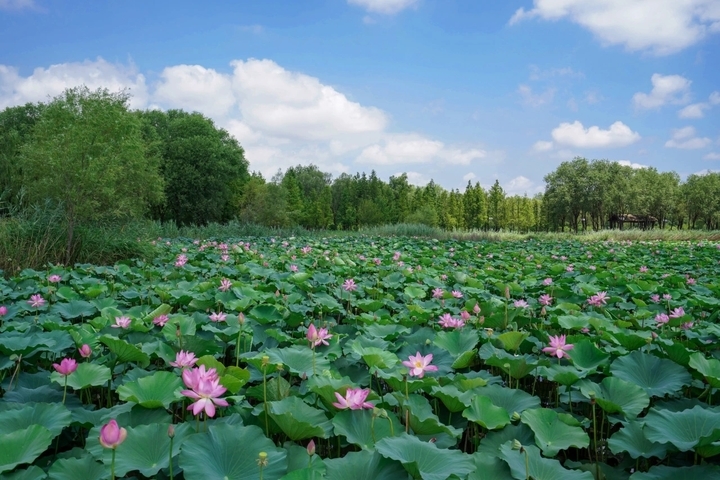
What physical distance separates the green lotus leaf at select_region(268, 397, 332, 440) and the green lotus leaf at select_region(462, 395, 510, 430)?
0.49 meters

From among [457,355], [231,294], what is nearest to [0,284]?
[231,294]

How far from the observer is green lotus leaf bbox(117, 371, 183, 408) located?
1663 millimetres

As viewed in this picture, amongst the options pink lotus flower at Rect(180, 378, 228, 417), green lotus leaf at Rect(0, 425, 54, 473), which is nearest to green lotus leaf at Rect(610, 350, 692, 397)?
pink lotus flower at Rect(180, 378, 228, 417)

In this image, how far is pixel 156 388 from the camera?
171 centimetres

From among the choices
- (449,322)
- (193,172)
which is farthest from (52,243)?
(193,172)

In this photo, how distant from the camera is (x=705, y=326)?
320 cm

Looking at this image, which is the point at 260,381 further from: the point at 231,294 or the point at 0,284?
the point at 0,284

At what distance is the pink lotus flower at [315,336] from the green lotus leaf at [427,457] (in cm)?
72

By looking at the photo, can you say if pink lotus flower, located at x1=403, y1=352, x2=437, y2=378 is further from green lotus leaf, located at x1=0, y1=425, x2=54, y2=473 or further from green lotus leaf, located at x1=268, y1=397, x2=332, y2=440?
green lotus leaf, located at x1=0, y1=425, x2=54, y2=473

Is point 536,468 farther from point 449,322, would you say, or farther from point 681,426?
point 449,322

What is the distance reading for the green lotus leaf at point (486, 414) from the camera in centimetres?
161

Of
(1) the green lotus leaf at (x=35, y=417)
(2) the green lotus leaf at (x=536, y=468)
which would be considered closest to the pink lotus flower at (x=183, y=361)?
(1) the green lotus leaf at (x=35, y=417)

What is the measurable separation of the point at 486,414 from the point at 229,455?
0.86 meters

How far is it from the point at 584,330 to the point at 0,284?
485 centimetres
